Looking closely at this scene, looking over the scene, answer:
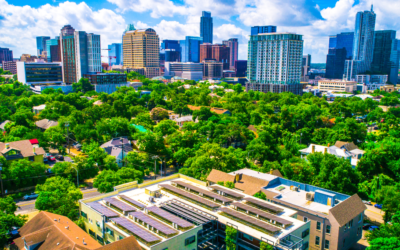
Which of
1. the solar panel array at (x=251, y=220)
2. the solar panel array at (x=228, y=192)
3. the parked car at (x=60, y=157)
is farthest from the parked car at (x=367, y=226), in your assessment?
the parked car at (x=60, y=157)

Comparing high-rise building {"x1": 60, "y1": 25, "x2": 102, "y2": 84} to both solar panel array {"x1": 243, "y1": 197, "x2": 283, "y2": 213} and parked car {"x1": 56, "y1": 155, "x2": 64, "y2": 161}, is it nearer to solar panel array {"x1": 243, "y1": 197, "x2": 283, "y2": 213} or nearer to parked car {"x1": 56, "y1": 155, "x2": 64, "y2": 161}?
parked car {"x1": 56, "y1": 155, "x2": 64, "y2": 161}

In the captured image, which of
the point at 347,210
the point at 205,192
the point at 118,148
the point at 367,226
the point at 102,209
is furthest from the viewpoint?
the point at 118,148

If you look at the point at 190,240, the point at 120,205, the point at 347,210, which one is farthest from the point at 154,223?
the point at 347,210

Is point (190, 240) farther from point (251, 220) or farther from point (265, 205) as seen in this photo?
point (265, 205)

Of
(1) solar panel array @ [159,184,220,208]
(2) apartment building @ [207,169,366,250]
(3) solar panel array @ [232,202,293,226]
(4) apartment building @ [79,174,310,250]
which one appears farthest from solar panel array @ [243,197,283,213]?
(1) solar panel array @ [159,184,220,208]

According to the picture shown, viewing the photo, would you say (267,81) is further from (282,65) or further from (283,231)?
(283,231)

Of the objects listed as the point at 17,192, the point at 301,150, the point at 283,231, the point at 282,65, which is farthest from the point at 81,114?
the point at 282,65

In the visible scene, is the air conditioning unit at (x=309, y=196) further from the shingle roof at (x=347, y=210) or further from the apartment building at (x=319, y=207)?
the shingle roof at (x=347, y=210)
